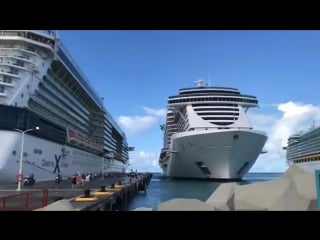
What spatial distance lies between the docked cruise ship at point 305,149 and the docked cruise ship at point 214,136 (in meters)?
5.57

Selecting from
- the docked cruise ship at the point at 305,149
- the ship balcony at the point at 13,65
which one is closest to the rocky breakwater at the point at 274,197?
the ship balcony at the point at 13,65

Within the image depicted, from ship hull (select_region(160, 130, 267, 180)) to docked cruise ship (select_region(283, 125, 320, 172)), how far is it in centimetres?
564

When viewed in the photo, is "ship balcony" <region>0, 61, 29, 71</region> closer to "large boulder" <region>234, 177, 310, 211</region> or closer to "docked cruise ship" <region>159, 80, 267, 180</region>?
"docked cruise ship" <region>159, 80, 267, 180</region>

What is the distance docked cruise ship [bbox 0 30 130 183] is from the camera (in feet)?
79.1

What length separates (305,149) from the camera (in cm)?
4525

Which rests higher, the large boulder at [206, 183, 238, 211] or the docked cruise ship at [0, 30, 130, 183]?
the docked cruise ship at [0, 30, 130, 183]

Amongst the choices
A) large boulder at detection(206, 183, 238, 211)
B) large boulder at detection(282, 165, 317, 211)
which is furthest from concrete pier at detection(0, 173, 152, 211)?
large boulder at detection(282, 165, 317, 211)

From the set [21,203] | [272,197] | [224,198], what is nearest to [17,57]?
[21,203]

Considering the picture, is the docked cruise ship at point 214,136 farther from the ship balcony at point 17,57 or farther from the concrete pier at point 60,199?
the ship balcony at point 17,57

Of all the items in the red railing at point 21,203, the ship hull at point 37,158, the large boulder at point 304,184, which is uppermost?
the ship hull at point 37,158

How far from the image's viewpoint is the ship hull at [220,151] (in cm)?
3419

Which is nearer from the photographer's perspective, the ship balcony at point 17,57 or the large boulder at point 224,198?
the large boulder at point 224,198

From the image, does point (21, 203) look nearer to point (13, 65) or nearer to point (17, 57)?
point (13, 65)
